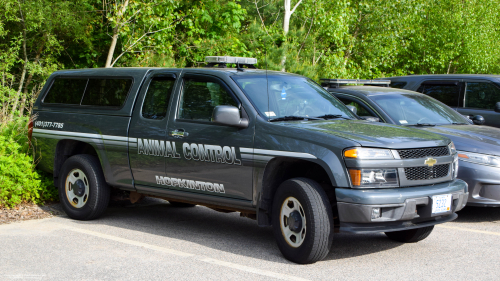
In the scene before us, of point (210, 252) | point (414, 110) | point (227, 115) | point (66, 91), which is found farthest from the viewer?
point (414, 110)

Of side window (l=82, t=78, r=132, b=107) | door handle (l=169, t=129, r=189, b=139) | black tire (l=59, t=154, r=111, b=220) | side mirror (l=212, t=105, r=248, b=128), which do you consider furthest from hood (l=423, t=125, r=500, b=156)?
black tire (l=59, t=154, r=111, b=220)

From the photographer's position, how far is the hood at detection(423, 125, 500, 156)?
729 centimetres

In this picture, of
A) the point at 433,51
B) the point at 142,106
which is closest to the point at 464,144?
the point at 142,106

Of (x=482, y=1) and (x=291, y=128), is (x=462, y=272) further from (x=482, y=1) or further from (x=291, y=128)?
(x=482, y=1)

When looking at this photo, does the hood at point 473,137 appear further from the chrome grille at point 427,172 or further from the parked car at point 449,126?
the chrome grille at point 427,172

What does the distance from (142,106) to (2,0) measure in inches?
362

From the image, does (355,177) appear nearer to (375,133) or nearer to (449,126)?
(375,133)

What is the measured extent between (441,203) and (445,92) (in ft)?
19.1

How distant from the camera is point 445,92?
35.0 feet

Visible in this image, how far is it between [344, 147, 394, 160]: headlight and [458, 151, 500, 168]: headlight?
8.58 feet

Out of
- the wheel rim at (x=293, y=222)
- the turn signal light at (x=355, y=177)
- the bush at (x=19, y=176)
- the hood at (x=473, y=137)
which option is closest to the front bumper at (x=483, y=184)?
the hood at (x=473, y=137)

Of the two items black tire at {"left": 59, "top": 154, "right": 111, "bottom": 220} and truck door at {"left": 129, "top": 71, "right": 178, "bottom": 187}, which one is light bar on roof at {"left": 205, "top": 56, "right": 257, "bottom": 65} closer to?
truck door at {"left": 129, "top": 71, "right": 178, "bottom": 187}

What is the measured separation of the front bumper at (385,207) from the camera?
494cm

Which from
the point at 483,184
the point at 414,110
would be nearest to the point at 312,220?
the point at 483,184
